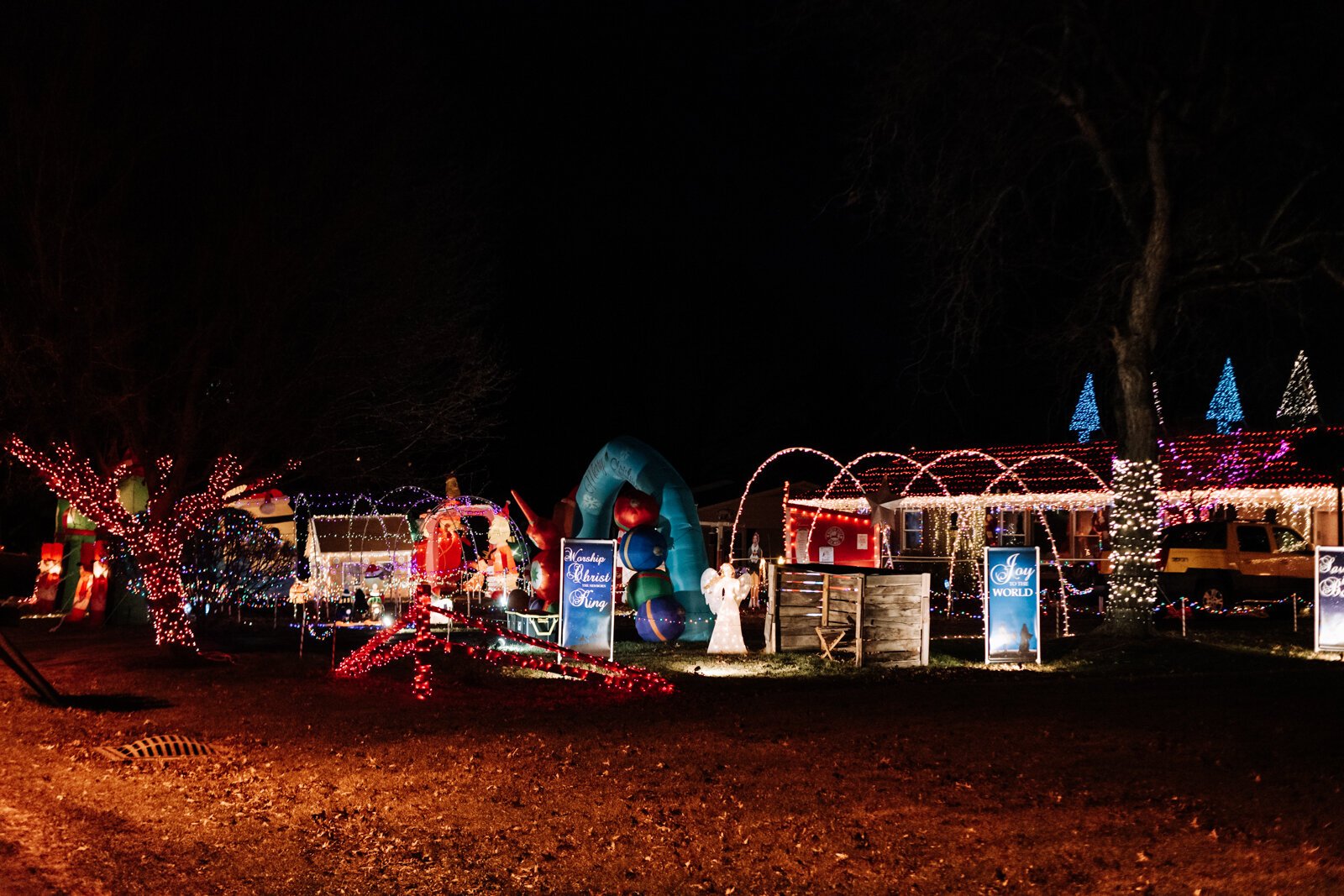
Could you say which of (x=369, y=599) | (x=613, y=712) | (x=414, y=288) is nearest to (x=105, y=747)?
(x=613, y=712)

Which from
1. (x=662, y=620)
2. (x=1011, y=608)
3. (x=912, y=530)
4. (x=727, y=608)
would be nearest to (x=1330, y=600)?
(x=1011, y=608)

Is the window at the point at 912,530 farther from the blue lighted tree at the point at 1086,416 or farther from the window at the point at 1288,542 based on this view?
the window at the point at 1288,542

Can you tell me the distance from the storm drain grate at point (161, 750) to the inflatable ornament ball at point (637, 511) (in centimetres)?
1053

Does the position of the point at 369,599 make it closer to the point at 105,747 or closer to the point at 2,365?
the point at 2,365

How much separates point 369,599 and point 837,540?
9498 millimetres

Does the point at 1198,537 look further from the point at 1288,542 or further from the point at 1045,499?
the point at 1045,499

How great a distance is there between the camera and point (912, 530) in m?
38.1

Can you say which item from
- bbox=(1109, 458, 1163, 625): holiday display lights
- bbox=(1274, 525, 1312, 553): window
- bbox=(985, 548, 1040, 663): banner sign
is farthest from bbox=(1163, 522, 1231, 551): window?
bbox=(985, 548, 1040, 663): banner sign

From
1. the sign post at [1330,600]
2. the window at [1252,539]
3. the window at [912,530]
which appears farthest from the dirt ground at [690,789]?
the window at [912,530]

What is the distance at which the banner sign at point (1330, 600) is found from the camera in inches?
663

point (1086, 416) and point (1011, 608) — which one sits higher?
point (1086, 416)

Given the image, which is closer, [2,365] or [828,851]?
[828,851]

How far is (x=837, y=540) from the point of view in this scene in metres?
25.9

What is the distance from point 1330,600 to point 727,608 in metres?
8.16
